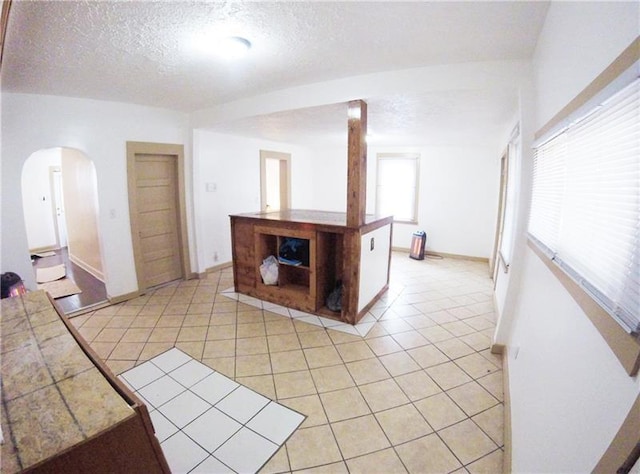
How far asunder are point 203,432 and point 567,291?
80.8 inches

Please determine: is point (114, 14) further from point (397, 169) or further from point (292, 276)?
point (397, 169)

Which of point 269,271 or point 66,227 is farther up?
point 66,227

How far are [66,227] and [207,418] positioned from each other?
5843 millimetres

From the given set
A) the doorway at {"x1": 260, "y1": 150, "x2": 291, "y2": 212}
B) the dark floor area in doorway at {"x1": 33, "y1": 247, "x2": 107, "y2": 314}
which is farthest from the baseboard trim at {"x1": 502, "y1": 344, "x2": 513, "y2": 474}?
the doorway at {"x1": 260, "y1": 150, "x2": 291, "y2": 212}

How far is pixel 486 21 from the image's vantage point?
1.62 m

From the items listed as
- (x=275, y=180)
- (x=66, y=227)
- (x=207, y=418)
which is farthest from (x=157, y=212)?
(x=275, y=180)

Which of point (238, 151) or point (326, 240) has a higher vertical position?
point (238, 151)

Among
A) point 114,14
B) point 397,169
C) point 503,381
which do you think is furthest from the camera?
point 397,169

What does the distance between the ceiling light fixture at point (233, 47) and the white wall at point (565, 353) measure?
1.77 metres

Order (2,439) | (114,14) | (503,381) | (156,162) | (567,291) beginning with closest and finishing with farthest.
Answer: (2,439) → (567,291) → (114,14) → (503,381) → (156,162)

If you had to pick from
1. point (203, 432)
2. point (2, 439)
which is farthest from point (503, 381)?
point (2, 439)

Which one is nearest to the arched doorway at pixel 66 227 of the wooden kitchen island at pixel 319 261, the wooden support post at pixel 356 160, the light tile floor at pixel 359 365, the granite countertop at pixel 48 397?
the light tile floor at pixel 359 365

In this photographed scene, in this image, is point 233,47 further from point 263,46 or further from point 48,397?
point 48,397

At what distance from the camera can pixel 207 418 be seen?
1.81 metres
